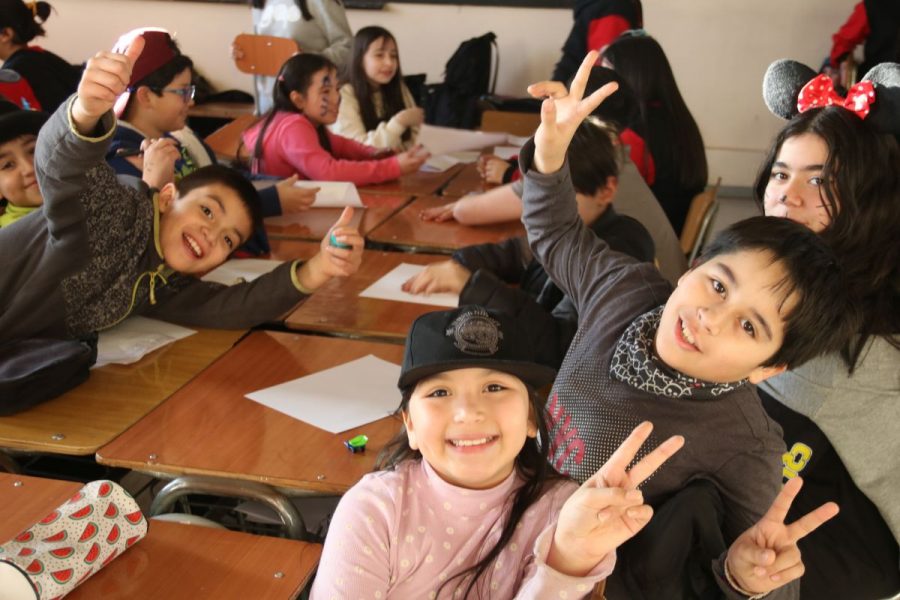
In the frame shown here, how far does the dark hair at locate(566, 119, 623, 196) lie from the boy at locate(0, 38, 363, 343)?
617mm

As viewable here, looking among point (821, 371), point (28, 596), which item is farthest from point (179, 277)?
point (821, 371)

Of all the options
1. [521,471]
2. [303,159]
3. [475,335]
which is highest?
[475,335]

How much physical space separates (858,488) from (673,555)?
609 millimetres

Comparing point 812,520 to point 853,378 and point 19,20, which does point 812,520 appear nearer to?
point 853,378

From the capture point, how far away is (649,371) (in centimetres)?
136

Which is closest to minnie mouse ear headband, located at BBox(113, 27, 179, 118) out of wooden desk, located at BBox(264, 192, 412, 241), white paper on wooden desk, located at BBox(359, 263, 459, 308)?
wooden desk, located at BBox(264, 192, 412, 241)

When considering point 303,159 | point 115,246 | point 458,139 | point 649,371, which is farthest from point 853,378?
point 458,139

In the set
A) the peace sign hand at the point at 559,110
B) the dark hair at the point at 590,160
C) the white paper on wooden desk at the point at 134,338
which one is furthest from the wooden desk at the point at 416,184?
the peace sign hand at the point at 559,110

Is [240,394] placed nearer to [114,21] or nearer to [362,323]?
[362,323]

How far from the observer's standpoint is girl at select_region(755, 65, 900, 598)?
1520mm

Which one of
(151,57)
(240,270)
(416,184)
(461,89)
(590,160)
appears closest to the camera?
(590,160)

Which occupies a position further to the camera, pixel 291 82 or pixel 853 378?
pixel 291 82

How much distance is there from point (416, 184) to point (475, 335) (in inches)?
91.1

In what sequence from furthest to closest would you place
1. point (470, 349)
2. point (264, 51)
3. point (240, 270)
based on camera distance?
point (264, 51)
point (240, 270)
point (470, 349)
